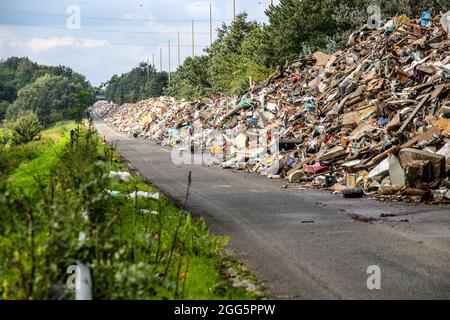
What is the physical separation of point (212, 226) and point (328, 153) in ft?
27.9

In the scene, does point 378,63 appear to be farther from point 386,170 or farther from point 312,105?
point 386,170

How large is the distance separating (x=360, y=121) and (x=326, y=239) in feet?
36.9

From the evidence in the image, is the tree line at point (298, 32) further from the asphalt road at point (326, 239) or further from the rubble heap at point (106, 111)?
the rubble heap at point (106, 111)

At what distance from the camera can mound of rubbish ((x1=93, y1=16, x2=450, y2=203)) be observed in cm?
1581

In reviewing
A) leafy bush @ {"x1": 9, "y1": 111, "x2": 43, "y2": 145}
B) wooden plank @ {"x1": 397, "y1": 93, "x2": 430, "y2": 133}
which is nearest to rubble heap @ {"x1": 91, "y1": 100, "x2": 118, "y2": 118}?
A: leafy bush @ {"x1": 9, "y1": 111, "x2": 43, "y2": 145}

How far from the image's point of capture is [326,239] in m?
10.4

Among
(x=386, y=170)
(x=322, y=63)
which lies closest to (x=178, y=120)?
(x=322, y=63)

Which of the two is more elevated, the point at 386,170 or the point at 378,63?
the point at 378,63

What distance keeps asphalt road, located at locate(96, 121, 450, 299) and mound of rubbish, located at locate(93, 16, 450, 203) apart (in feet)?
4.27

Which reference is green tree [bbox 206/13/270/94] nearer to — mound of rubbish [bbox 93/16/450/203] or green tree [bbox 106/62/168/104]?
mound of rubbish [bbox 93/16/450/203]

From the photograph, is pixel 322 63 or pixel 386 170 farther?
pixel 322 63

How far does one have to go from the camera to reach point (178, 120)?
157ft
